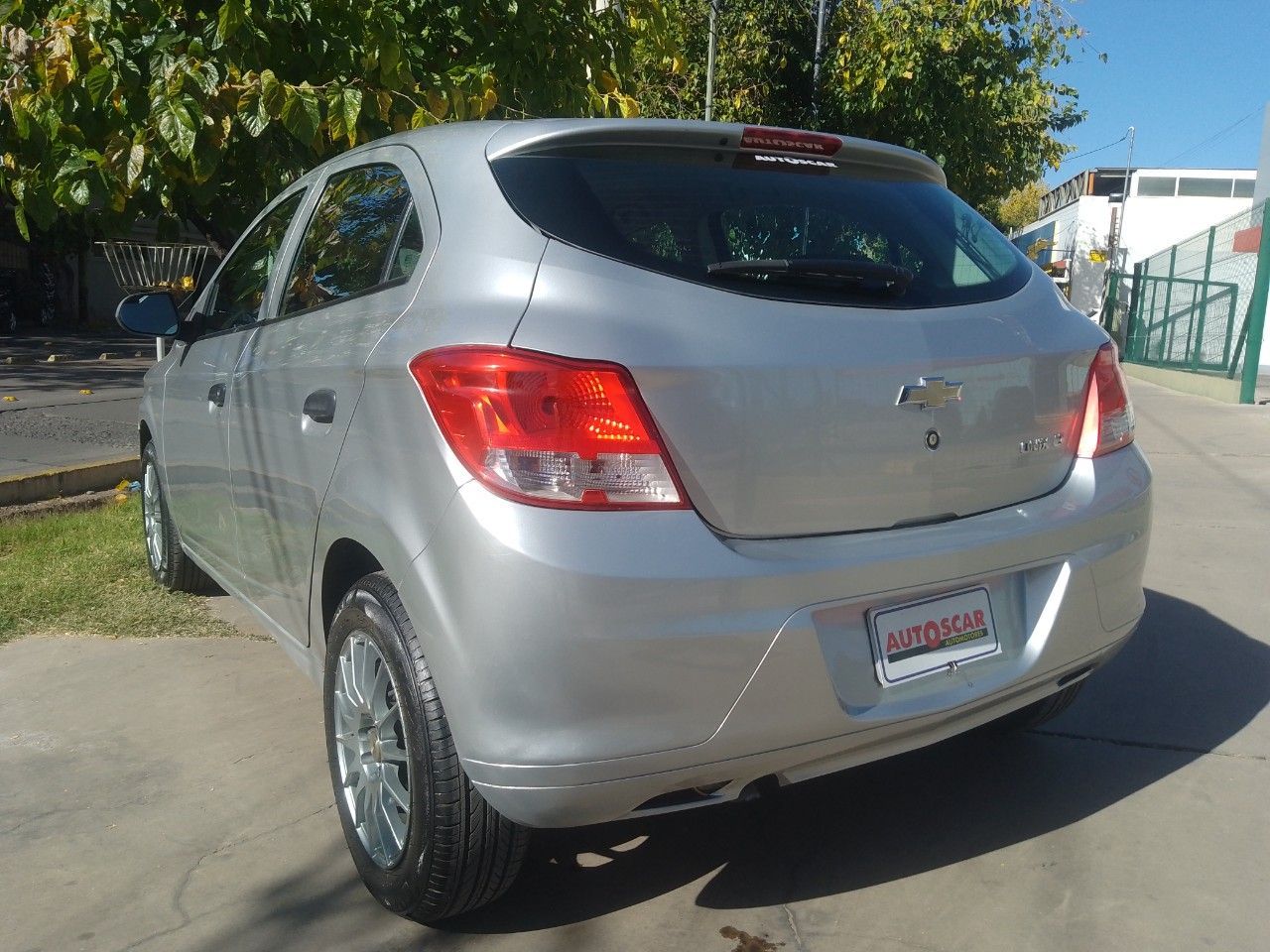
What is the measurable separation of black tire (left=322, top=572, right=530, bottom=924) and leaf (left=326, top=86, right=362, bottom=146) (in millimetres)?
3296

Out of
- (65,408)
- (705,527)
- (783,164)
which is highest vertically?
(783,164)

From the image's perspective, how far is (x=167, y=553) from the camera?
16.7 feet

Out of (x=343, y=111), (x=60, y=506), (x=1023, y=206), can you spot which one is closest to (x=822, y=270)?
(x=343, y=111)

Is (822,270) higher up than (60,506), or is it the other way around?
(822,270)

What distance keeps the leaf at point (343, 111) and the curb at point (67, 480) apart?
2279mm

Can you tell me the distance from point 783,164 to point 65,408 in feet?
29.9

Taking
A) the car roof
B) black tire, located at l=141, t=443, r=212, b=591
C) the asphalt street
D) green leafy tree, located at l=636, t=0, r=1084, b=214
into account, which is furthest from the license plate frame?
green leafy tree, located at l=636, t=0, r=1084, b=214

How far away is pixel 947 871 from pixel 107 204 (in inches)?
197

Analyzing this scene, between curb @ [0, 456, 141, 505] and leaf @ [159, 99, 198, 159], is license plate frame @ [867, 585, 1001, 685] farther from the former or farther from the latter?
curb @ [0, 456, 141, 505]

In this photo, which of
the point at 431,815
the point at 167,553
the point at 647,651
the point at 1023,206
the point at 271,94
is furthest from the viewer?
the point at 1023,206

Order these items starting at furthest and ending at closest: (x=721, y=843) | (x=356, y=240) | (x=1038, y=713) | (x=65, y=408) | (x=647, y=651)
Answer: (x=65, y=408), (x=1038, y=713), (x=356, y=240), (x=721, y=843), (x=647, y=651)

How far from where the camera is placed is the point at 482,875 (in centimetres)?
254

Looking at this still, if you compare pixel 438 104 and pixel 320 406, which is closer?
pixel 320 406

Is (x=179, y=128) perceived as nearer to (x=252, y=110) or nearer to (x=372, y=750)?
(x=252, y=110)
